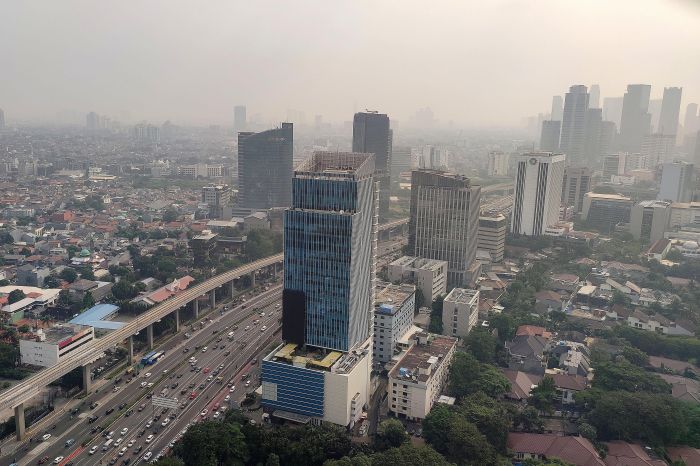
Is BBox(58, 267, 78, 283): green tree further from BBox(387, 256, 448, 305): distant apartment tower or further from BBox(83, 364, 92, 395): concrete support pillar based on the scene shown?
BBox(387, 256, 448, 305): distant apartment tower

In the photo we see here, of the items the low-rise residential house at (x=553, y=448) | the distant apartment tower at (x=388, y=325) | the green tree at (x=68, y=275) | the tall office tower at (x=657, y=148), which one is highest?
the tall office tower at (x=657, y=148)

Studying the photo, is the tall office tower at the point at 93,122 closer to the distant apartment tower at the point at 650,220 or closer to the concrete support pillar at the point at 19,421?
the distant apartment tower at the point at 650,220

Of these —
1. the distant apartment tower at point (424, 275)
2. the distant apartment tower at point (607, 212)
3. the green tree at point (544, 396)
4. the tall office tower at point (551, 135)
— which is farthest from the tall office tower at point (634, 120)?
the green tree at point (544, 396)

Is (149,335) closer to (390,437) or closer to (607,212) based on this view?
(390,437)

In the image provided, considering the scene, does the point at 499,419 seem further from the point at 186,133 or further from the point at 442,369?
the point at 186,133

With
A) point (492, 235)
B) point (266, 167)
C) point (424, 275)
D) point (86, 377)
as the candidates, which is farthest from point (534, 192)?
point (86, 377)

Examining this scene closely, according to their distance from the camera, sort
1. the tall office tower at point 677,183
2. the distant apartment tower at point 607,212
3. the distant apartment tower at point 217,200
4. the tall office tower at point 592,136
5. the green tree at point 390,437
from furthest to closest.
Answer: the tall office tower at point 592,136
the tall office tower at point 677,183
the distant apartment tower at point 217,200
the distant apartment tower at point 607,212
the green tree at point 390,437
